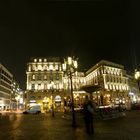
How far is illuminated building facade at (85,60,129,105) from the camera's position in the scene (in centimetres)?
8262

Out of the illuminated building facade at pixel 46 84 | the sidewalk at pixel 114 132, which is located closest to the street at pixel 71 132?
the sidewalk at pixel 114 132

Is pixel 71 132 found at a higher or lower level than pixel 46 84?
lower

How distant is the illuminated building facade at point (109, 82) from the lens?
82625 millimetres

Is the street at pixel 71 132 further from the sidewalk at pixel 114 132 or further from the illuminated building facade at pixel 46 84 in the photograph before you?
the illuminated building facade at pixel 46 84

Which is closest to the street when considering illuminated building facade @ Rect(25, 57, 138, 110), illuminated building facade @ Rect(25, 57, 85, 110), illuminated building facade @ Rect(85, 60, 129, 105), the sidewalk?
the sidewalk

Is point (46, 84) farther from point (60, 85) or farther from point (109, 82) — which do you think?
point (109, 82)

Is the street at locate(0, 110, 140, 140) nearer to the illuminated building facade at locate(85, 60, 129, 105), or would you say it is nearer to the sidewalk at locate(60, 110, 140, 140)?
the sidewalk at locate(60, 110, 140, 140)

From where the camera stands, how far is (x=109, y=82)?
8669cm

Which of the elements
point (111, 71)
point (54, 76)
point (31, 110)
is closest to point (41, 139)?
point (31, 110)

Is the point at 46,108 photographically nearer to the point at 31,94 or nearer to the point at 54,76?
the point at 31,94

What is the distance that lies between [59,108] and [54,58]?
68.9ft

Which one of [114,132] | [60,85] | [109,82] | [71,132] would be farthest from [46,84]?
[114,132]

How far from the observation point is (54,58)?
86.1 meters

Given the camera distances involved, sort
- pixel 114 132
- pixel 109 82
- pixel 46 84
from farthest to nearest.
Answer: pixel 109 82 → pixel 46 84 → pixel 114 132
